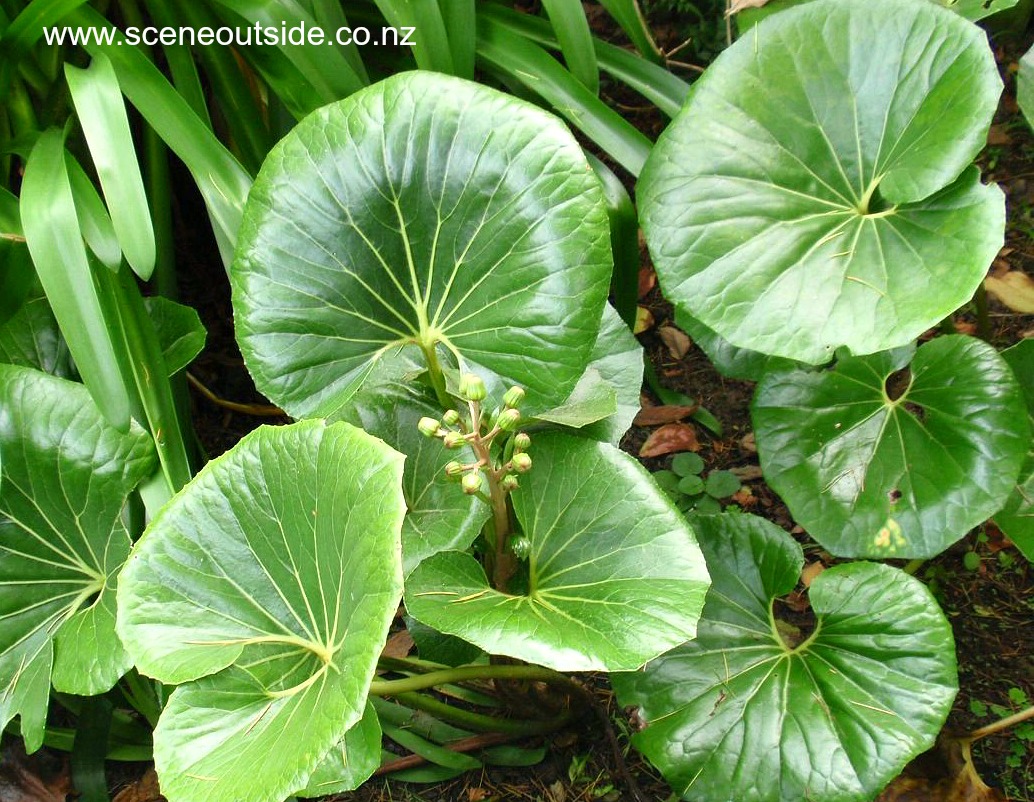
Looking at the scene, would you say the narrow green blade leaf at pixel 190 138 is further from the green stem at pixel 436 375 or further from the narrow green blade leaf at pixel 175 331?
the green stem at pixel 436 375

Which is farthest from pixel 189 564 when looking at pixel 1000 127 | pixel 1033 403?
pixel 1000 127

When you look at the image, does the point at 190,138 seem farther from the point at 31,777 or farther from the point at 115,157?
the point at 31,777

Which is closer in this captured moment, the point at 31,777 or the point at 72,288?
the point at 72,288

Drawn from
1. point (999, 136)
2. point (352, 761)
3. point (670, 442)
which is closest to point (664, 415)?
point (670, 442)

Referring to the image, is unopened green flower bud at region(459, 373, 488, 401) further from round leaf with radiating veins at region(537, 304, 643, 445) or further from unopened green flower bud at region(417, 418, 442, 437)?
round leaf with radiating veins at region(537, 304, 643, 445)

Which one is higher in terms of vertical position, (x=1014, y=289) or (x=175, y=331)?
(x=175, y=331)

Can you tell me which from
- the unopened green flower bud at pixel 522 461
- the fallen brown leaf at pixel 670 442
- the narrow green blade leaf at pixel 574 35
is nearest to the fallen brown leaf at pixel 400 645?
the fallen brown leaf at pixel 670 442

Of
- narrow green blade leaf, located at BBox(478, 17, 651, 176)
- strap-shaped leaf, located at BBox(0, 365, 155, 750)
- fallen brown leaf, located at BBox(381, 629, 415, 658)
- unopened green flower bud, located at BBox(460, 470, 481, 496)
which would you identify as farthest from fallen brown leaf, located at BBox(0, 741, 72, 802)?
narrow green blade leaf, located at BBox(478, 17, 651, 176)
